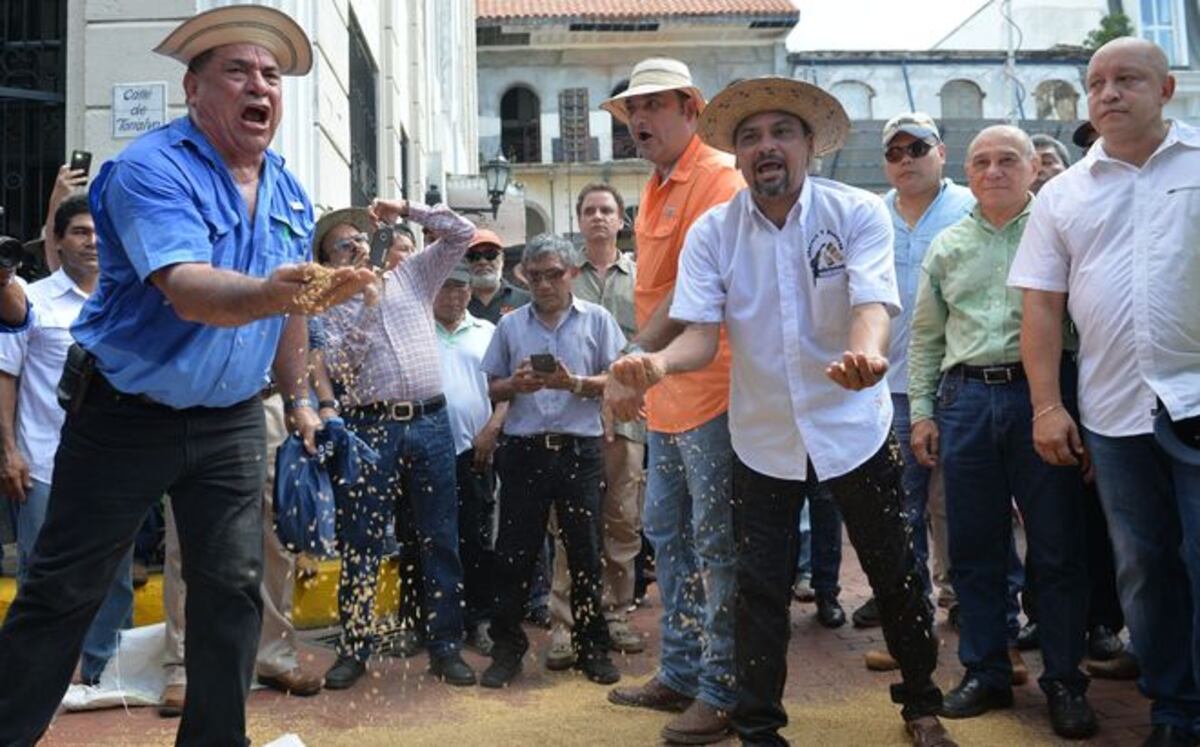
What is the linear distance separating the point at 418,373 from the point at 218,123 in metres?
2.41

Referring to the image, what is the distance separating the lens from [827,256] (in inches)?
164

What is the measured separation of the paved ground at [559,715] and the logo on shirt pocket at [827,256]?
185cm

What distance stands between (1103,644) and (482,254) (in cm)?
443

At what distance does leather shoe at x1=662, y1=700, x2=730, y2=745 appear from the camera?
15.0 feet

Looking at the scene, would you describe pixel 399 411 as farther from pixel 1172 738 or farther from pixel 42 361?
pixel 1172 738

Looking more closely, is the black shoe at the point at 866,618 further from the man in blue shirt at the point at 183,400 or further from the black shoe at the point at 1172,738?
the man in blue shirt at the point at 183,400

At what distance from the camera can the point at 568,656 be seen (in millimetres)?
5906

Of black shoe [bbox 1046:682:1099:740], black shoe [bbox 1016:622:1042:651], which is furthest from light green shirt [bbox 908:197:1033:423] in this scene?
black shoe [bbox 1016:622:1042:651]

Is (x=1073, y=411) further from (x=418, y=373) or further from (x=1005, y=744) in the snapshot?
(x=418, y=373)

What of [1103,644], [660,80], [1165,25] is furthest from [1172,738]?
[1165,25]

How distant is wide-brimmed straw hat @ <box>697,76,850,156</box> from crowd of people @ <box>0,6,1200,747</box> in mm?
14

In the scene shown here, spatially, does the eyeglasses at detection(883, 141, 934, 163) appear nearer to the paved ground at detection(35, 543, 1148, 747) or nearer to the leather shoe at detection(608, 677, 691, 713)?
the paved ground at detection(35, 543, 1148, 747)

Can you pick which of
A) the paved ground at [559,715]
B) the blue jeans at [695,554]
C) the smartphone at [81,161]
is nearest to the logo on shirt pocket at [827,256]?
the blue jeans at [695,554]

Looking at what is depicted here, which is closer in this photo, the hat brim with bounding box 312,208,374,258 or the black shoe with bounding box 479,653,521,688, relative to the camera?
the black shoe with bounding box 479,653,521,688
